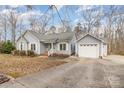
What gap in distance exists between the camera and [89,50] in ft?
32.9

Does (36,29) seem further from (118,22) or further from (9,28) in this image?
(118,22)

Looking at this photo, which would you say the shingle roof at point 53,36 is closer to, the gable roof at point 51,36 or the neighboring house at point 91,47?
the gable roof at point 51,36

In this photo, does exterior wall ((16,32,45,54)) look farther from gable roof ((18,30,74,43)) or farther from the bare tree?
the bare tree

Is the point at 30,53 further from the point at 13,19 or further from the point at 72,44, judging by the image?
the point at 72,44

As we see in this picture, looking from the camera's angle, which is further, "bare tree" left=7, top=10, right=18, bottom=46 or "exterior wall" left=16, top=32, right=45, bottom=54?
"exterior wall" left=16, top=32, right=45, bottom=54

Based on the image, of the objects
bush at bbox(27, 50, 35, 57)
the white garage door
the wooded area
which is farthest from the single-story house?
the wooded area

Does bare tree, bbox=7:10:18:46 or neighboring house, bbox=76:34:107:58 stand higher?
bare tree, bbox=7:10:18:46

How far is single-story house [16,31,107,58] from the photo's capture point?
9.31 meters

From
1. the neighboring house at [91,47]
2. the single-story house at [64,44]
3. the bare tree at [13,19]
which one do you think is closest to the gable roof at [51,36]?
the single-story house at [64,44]

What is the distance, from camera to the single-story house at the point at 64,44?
931 cm

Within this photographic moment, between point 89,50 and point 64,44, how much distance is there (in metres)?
2.83

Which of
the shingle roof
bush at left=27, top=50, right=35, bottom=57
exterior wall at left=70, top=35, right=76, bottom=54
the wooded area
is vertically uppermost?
the wooded area

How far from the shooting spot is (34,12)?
6.44 metres
